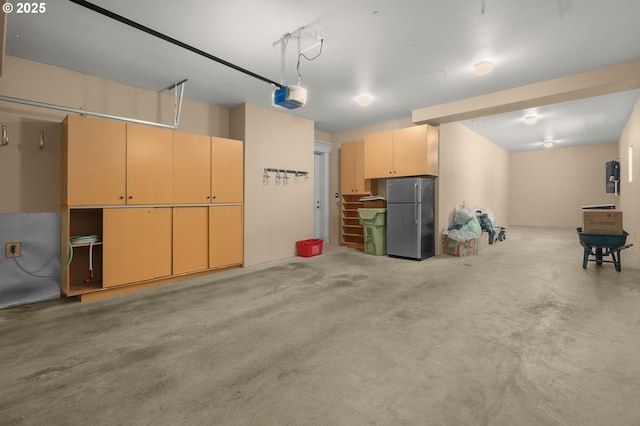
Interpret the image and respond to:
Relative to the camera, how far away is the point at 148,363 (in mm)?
1992

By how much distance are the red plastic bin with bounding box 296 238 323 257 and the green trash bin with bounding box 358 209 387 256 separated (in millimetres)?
1076

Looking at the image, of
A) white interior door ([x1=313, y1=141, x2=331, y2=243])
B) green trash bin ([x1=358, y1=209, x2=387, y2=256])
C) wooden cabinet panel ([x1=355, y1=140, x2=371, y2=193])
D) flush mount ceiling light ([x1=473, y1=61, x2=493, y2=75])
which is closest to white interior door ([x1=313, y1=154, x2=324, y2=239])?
white interior door ([x1=313, y1=141, x2=331, y2=243])

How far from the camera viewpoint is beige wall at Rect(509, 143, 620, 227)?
954 centimetres

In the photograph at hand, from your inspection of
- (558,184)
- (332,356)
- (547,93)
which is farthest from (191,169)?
(558,184)

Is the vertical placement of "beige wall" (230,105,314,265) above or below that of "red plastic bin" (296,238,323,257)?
above

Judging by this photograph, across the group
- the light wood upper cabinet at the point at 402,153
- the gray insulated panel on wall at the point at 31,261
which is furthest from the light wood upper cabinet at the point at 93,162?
the light wood upper cabinet at the point at 402,153

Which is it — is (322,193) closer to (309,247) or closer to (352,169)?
(352,169)

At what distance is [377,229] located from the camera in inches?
233

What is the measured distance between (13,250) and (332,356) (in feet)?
11.9

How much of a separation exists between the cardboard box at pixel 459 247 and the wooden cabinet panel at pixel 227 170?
13.1 ft

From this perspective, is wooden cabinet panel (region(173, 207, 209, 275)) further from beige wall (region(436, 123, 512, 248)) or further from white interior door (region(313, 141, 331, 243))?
beige wall (region(436, 123, 512, 248))

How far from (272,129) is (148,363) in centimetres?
421

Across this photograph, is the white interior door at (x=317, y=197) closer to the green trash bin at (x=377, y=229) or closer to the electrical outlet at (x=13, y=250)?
the green trash bin at (x=377, y=229)

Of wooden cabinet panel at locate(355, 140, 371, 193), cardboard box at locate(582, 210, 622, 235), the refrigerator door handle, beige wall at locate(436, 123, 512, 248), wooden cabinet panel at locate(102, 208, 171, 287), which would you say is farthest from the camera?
wooden cabinet panel at locate(355, 140, 371, 193)
